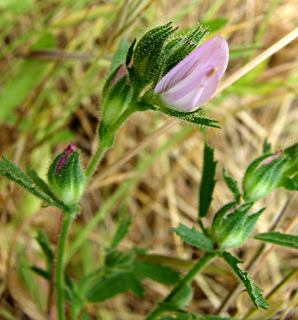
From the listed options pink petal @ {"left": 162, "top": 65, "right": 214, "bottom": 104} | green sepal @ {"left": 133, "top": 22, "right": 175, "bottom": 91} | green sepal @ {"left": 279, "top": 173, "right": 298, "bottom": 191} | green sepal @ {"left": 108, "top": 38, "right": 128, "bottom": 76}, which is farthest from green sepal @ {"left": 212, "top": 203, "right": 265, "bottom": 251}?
green sepal @ {"left": 108, "top": 38, "right": 128, "bottom": 76}

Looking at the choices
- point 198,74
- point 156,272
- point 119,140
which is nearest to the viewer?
point 198,74

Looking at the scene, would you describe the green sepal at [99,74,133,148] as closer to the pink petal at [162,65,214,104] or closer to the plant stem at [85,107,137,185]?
the plant stem at [85,107,137,185]

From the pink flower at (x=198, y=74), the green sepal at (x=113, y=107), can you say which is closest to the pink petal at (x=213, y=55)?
the pink flower at (x=198, y=74)

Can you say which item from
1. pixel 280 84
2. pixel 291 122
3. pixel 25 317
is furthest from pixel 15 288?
pixel 291 122

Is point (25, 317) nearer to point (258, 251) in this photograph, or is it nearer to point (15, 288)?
point (15, 288)

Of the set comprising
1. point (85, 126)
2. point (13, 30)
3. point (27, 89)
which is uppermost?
point (13, 30)

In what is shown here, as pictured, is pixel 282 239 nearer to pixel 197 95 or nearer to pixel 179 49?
pixel 197 95

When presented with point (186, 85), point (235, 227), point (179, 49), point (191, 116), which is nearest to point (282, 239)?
point (235, 227)
